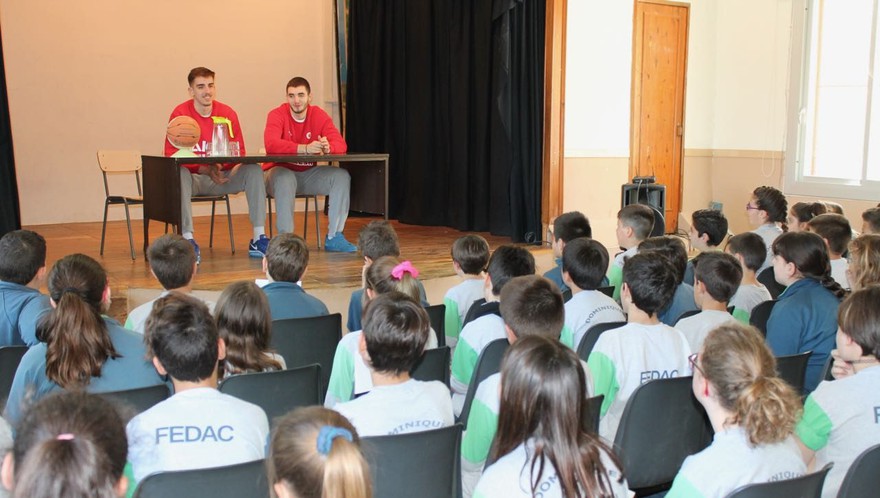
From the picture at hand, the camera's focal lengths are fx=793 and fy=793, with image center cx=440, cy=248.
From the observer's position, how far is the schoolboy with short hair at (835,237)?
12.5 ft

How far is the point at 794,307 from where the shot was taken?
113 inches

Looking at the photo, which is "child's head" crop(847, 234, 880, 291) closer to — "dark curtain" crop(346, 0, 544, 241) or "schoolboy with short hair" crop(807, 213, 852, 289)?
"schoolboy with short hair" crop(807, 213, 852, 289)

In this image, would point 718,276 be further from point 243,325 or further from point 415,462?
point 243,325

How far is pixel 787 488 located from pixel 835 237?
2697mm

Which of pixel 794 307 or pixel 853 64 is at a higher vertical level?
pixel 853 64

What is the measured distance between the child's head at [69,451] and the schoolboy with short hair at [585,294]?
6.21 feet

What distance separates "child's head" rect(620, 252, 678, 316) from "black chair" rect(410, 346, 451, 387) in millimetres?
614

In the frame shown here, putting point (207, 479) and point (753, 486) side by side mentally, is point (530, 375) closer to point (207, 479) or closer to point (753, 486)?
point (753, 486)

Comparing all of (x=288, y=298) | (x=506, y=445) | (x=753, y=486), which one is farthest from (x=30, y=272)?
(x=753, y=486)

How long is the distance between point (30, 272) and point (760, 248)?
2.92m

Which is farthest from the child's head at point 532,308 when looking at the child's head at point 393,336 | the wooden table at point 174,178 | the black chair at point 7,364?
the wooden table at point 174,178

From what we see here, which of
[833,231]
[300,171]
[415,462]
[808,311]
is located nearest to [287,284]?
[415,462]

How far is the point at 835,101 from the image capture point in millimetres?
6934

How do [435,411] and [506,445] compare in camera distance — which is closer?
[506,445]
